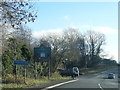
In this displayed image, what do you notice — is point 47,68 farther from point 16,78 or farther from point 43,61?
point 16,78

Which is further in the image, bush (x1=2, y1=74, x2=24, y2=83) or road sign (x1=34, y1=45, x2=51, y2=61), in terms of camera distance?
road sign (x1=34, y1=45, x2=51, y2=61)

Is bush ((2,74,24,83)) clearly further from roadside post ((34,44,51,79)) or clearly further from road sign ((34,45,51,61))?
road sign ((34,45,51,61))

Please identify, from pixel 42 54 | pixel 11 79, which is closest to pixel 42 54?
pixel 42 54

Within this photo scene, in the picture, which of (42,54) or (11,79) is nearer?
(11,79)

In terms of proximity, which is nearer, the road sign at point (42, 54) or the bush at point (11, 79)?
the bush at point (11, 79)

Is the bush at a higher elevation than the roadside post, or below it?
below

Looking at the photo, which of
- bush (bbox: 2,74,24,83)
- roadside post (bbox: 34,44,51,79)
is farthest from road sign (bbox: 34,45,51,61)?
bush (bbox: 2,74,24,83)

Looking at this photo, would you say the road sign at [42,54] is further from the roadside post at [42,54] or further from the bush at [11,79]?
the bush at [11,79]

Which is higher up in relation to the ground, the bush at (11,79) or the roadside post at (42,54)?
the roadside post at (42,54)

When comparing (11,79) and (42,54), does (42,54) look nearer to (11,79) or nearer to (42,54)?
(42,54)

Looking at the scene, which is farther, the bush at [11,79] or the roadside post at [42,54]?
the roadside post at [42,54]

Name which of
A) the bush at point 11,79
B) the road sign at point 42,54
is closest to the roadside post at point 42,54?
the road sign at point 42,54

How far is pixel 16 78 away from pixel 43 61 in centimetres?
1029

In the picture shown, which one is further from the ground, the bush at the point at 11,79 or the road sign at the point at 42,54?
the road sign at the point at 42,54
